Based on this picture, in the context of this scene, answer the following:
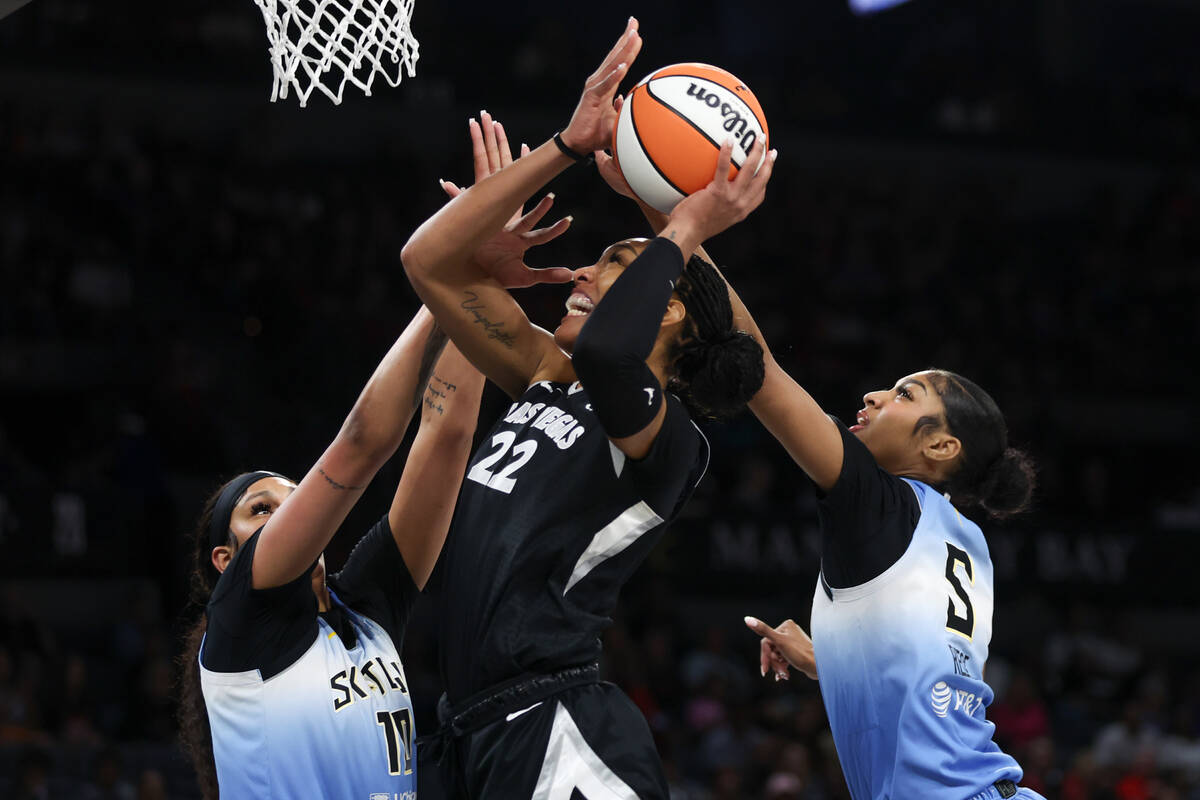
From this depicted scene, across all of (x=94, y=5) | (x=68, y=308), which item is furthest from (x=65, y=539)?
(x=94, y=5)

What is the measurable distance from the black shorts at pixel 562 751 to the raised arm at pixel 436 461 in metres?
0.75

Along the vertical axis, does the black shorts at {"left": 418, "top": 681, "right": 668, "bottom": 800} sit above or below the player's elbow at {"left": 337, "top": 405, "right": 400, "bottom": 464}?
below

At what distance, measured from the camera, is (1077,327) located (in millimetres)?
15273

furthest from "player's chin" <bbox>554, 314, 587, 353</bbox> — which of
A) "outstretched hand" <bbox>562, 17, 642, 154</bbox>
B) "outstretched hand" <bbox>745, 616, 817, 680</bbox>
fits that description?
"outstretched hand" <bbox>745, 616, 817, 680</bbox>

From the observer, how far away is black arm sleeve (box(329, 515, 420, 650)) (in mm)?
3725

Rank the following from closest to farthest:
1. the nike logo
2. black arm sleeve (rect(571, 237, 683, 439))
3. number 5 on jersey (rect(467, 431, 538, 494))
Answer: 1. black arm sleeve (rect(571, 237, 683, 439))
2. the nike logo
3. number 5 on jersey (rect(467, 431, 538, 494))

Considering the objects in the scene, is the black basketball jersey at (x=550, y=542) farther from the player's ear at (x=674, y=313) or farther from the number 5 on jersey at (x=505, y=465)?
the player's ear at (x=674, y=313)

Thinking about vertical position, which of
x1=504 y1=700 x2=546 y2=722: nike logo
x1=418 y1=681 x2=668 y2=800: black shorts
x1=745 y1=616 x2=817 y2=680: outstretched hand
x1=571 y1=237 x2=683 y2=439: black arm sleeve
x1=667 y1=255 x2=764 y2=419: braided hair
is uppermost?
x1=571 y1=237 x2=683 y2=439: black arm sleeve

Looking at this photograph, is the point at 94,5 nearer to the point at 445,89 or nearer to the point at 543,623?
the point at 445,89

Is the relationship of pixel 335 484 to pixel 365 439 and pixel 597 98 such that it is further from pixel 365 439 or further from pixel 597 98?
pixel 597 98

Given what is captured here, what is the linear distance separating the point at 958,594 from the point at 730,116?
1.35 m

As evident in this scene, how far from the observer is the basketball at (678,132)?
328 cm

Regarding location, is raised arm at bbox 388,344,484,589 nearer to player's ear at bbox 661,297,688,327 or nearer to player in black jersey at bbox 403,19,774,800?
player in black jersey at bbox 403,19,774,800

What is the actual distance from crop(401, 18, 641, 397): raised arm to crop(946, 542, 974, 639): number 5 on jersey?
115 cm
